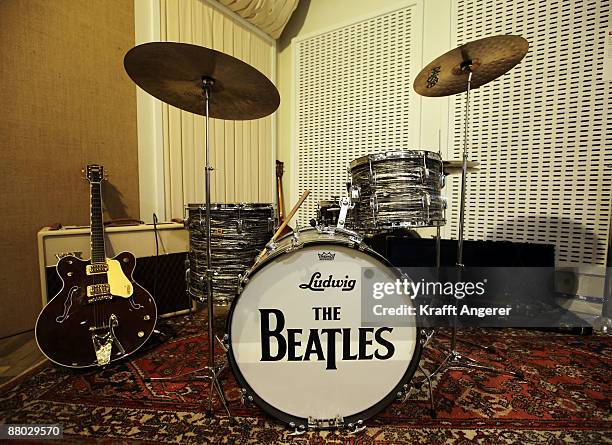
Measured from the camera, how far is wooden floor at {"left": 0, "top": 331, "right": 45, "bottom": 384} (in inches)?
62.4

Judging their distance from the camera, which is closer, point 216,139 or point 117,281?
point 117,281

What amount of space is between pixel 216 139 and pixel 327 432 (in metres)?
2.67

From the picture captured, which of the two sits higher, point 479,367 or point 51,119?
point 51,119

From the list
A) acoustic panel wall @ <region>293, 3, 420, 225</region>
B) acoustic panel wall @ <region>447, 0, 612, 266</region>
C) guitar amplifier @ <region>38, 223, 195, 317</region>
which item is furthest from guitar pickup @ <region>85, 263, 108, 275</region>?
acoustic panel wall @ <region>447, 0, 612, 266</region>

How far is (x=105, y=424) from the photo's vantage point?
3.95 feet

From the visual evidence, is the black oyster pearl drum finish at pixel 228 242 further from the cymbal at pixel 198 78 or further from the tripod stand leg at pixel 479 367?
the tripod stand leg at pixel 479 367

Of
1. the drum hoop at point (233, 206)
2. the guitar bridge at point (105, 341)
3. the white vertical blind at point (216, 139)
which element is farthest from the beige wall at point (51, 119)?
the drum hoop at point (233, 206)

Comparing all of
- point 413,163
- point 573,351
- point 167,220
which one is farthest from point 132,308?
point 573,351

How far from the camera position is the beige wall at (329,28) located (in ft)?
8.80

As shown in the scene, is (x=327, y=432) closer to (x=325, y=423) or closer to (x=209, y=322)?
(x=325, y=423)

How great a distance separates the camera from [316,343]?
45.4 inches

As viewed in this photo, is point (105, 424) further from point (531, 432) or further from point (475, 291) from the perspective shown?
point (475, 291)

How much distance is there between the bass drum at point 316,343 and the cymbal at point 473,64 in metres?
1.05

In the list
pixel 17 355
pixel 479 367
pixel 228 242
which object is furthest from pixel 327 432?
pixel 17 355
